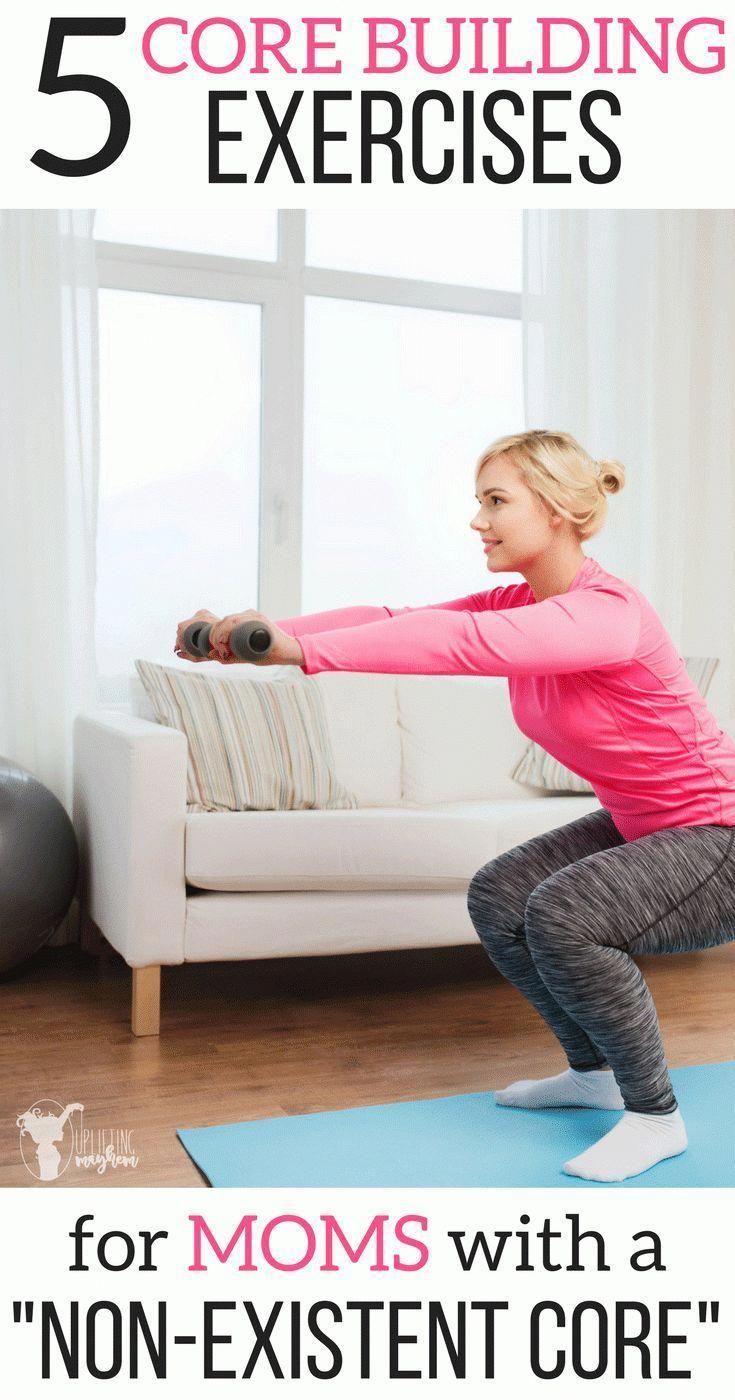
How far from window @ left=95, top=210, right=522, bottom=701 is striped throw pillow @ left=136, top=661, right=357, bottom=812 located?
75 centimetres

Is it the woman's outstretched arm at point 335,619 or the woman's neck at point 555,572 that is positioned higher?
the woman's neck at point 555,572

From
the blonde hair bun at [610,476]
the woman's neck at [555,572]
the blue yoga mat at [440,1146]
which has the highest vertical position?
the blonde hair bun at [610,476]

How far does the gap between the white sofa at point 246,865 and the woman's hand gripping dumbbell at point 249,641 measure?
3.17ft

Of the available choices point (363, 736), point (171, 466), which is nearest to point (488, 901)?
point (363, 736)

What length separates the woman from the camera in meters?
1.84

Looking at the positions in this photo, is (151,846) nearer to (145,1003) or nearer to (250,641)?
(145,1003)

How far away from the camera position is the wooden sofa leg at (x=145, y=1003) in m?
2.57

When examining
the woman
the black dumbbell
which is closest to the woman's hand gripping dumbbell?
the black dumbbell

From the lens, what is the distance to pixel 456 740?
3455 millimetres

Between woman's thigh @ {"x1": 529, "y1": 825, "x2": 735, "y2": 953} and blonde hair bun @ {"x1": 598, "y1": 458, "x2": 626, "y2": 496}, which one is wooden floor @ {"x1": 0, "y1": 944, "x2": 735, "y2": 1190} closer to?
woman's thigh @ {"x1": 529, "y1": 825, "x2": 735, "y2": 953}

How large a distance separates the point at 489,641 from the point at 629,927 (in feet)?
1.66

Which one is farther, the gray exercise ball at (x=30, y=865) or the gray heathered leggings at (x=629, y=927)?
the gray exercise ball at (x=30, y=865)

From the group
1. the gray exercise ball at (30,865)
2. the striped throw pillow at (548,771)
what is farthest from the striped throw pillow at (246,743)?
the striped throw pillow at (548,771)

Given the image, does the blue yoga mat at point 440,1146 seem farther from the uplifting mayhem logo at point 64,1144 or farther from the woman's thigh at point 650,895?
the woman's thigh at point 650,895
